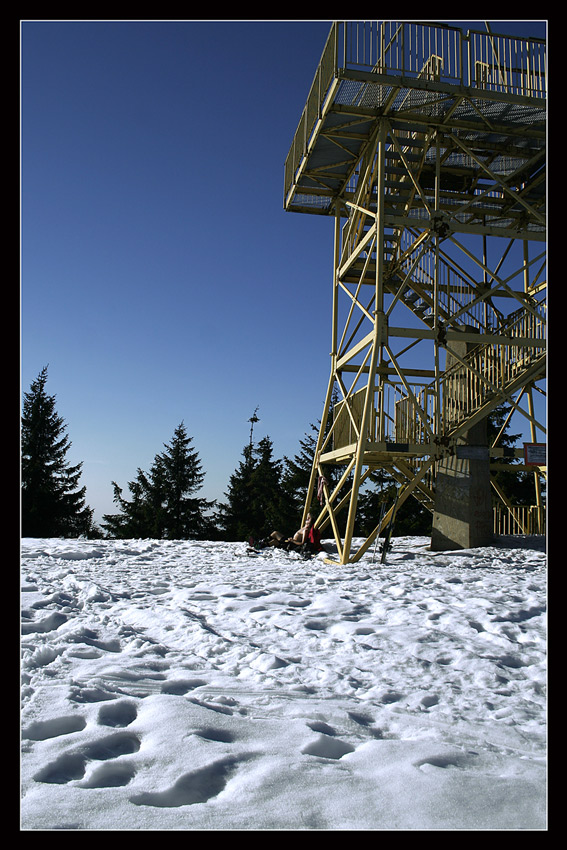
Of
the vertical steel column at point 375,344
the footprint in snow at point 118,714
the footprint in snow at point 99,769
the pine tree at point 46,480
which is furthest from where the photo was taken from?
the pine tree at point 46,480

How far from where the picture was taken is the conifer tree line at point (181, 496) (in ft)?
124

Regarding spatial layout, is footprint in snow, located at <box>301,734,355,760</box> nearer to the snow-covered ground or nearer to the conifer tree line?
the snow-covered ground

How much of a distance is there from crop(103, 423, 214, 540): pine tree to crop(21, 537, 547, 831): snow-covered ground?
120ft

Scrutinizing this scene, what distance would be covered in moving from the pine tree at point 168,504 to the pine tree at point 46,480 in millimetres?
4200

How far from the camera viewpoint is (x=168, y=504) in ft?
152

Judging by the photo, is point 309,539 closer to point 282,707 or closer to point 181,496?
point 282,707

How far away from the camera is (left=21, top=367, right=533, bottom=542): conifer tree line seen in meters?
37.9

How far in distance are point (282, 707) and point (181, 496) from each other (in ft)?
142

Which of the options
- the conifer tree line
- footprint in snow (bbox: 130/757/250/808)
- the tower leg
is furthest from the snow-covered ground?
the conifer tree line

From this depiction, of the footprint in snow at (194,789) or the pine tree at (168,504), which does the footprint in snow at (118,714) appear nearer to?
the footprint in snow at (194,789)

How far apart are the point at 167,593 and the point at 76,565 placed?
3.59 m

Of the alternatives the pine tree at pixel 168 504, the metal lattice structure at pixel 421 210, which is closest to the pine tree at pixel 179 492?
the pine tree at pixel 168 504
